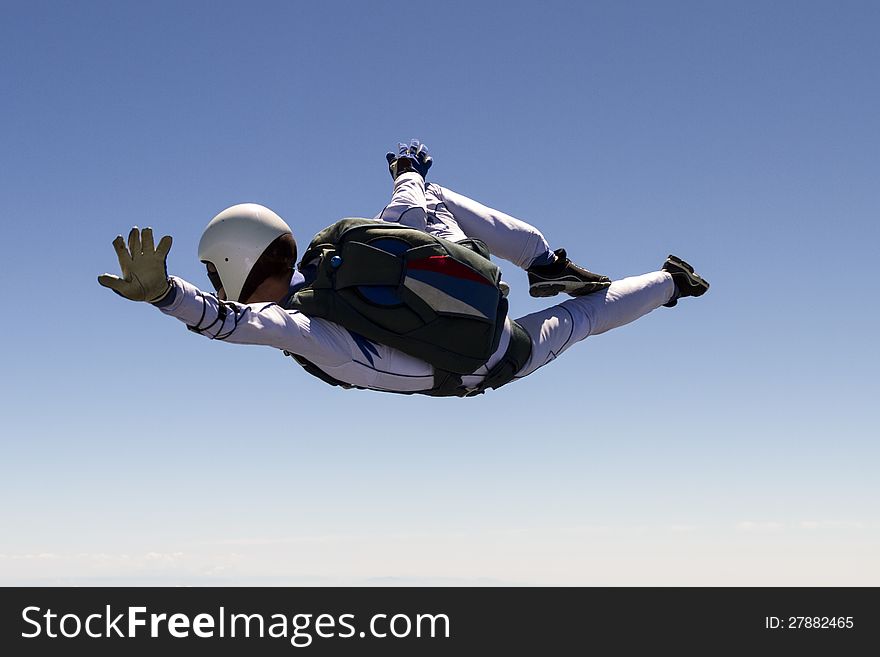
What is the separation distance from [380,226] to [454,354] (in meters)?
1.01

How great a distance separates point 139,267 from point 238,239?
1320 mm

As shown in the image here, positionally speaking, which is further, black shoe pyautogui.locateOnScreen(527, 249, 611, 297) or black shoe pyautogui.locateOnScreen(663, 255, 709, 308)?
black shoe pyautogui.locateOnScreen(663, 255, 709, 308)

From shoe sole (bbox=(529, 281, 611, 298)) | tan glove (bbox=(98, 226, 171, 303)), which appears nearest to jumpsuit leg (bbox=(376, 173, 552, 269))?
shoe sole (bbox=(529, 281, 611, 298))

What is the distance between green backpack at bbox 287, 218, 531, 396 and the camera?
21.2 feet

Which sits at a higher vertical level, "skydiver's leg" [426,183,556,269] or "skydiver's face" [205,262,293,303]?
"skydiver's leg" [426,183,556,269]

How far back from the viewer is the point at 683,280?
26.8ft

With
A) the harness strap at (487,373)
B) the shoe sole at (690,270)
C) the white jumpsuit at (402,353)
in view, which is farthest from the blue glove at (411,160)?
the shoe sole at (690,270)

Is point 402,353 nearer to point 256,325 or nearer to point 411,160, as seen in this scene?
point 256,325

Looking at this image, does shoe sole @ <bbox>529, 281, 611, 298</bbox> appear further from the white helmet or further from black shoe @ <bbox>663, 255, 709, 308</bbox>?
the white helmet

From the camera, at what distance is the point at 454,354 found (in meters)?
6.63

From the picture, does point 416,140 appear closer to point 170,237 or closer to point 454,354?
point 454,354

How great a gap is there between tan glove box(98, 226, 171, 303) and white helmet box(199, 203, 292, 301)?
1187 millimetres

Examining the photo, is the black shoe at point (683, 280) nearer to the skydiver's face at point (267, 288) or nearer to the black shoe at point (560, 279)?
the black shoe at point (560, 279)

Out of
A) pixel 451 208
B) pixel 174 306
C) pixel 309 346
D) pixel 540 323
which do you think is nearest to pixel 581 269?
pixel 540 323
